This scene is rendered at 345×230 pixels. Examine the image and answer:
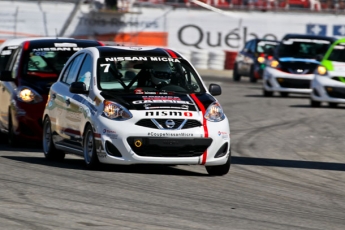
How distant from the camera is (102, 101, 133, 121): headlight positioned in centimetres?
1010

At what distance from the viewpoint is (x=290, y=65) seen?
24844mm

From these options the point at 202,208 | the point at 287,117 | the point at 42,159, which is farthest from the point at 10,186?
the point at 287,117

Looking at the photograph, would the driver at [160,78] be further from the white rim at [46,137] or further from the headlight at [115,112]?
the white rim at [46,137]

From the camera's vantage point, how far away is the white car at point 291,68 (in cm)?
2475

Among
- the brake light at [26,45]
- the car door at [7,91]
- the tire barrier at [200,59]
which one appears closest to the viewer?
the car door at [7,91]

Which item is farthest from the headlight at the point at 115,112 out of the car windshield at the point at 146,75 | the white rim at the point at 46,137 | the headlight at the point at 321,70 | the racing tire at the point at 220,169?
the headlight at the point at 321,70

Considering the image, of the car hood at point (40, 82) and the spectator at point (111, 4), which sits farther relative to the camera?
the spectator at point (111, 4)

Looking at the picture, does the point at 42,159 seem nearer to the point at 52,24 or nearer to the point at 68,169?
the point at 68,169

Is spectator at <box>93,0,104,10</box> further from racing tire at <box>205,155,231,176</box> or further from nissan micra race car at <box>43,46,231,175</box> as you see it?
racing tire at <box>205,155,231,176</box>

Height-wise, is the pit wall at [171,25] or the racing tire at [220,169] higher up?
the racing tire at [220,169]

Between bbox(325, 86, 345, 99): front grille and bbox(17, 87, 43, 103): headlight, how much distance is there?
9652 millimetres

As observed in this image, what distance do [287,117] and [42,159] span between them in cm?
840

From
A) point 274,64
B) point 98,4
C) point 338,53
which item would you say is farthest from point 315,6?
point 338,53

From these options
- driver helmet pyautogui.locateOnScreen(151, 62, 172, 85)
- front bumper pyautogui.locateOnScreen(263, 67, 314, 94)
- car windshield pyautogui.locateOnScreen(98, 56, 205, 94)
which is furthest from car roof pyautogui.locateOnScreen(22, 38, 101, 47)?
front bumper pyautogui.locateOnScreen(263, 67, 314, 94)
